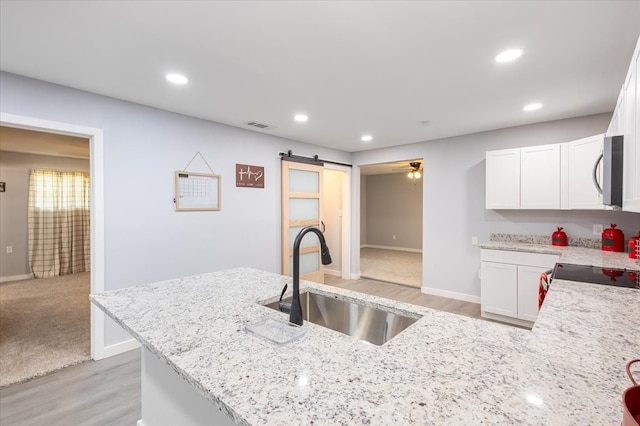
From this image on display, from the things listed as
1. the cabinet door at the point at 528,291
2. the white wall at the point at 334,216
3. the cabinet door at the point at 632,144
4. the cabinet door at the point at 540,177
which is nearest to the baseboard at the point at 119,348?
the white wall at the point at 334,216

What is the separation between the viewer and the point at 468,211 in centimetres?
429

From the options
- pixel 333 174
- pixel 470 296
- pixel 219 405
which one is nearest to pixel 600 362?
pixel 219 405

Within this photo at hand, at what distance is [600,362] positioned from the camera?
88 cm

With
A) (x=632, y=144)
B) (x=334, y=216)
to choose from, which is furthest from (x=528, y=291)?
(x=334, y=216)

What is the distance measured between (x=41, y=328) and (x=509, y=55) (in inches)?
206

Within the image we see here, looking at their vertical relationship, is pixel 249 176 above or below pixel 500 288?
above

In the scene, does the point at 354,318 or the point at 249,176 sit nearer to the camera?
the point at 354,318

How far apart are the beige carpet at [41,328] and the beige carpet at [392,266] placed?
14.5ft

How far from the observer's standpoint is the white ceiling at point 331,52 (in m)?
1.61

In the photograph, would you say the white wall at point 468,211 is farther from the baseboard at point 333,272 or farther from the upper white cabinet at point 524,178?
the baseboard at point 333,272

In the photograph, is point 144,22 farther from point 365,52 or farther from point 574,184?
point 574,184

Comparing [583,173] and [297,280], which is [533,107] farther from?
[297,280]

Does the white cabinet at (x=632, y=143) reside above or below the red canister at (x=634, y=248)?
above

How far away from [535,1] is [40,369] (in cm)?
438
